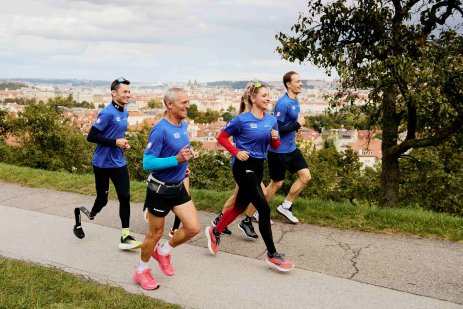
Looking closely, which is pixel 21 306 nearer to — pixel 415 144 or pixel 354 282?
pixel 354 282

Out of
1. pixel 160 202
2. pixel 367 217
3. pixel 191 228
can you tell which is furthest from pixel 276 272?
Answer: pixel 367 217

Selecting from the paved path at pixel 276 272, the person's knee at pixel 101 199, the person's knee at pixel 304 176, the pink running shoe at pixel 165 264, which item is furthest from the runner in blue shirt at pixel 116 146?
the person's knee at pixel 304 176

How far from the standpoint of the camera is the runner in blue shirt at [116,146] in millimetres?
5051

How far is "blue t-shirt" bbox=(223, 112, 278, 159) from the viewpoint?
4.74 m

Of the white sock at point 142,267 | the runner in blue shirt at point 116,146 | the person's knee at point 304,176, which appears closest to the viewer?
the white sock at point 142,267

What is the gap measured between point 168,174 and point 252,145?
1.13 m

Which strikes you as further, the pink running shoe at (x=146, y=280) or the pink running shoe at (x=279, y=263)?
the pink running shoe at (x=279, y=263)

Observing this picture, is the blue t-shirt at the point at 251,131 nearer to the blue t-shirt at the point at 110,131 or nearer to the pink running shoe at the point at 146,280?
the blue t-shirt at the point at 110,131

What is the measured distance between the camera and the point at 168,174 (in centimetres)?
402

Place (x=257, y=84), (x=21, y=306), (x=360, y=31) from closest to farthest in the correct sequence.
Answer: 1. (x=21, y=306)
2. (x=257, y=84)
3. (x=360, y=31)

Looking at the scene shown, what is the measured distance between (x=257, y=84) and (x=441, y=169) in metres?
10.4

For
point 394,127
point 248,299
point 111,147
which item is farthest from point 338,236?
point 394,127

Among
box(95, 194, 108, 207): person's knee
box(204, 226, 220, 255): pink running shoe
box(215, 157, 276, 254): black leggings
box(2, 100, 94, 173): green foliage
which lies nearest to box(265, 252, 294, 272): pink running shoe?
box(215, 157, 276, 254): black leggings

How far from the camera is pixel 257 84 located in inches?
188
